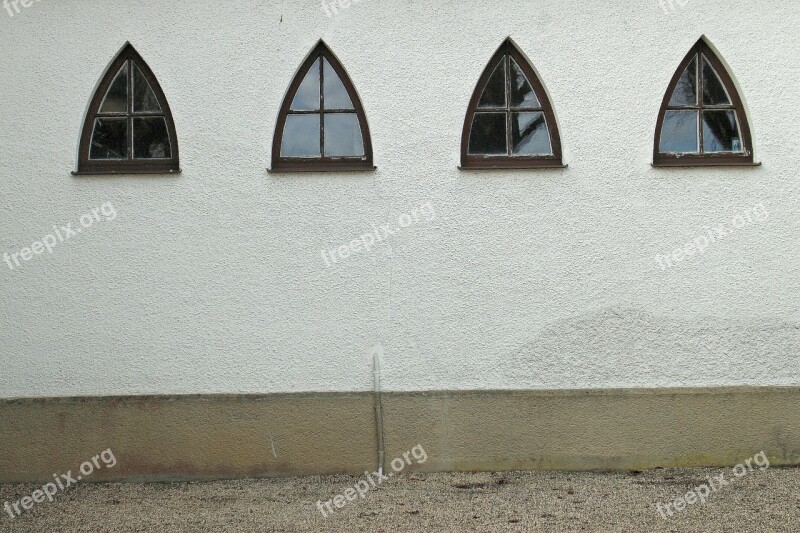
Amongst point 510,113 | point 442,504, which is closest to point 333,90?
point 510,113

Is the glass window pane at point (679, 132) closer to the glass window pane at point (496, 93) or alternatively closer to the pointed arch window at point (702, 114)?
the pointed arch window at point (702, 114)

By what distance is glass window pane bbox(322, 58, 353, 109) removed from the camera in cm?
742

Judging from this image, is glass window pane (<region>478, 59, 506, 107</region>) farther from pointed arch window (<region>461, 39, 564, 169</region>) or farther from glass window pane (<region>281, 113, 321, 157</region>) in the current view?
glass window pane (<region>281, 113, 321, 157</region>)

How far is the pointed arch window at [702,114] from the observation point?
7.37m

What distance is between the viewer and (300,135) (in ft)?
24.4

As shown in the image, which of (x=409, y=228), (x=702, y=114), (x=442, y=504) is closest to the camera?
(x=442, y=504)

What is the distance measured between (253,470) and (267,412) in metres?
0.52

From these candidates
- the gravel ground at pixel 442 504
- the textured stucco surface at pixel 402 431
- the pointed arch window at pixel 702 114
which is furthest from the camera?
the pointed arch window at pixel 702 114

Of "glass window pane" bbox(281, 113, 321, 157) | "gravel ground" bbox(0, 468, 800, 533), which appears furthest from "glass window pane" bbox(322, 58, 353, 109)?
"gravel ground" bbox(0, 468, 800, 533)

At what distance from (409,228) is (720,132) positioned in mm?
2777

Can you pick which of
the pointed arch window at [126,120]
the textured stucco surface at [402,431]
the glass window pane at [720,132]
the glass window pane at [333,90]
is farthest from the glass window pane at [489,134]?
the pointed arch window at [126,120]

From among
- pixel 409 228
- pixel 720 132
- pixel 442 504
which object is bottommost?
pixel 442 504

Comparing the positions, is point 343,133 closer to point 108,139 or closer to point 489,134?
point 489,134

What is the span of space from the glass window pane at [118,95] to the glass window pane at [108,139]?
94mm
